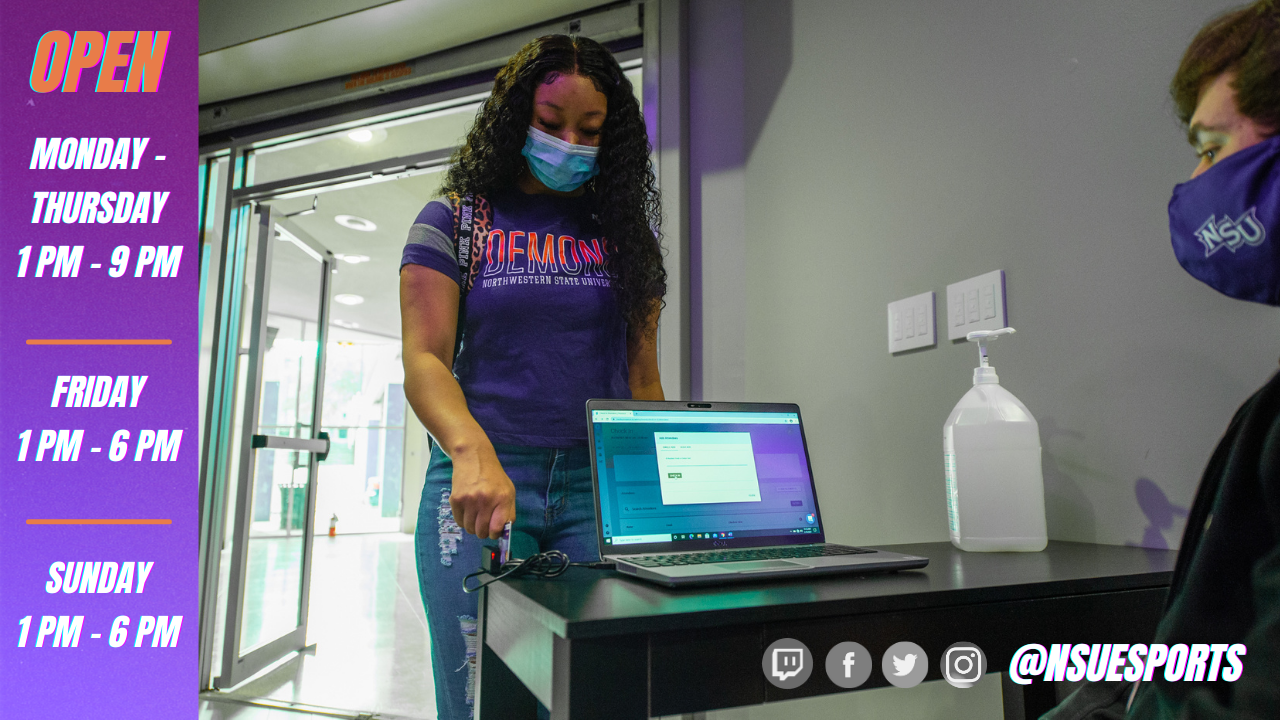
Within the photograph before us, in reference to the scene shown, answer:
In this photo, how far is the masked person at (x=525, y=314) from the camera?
899 millimetres

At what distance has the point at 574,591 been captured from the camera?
641 millimetres

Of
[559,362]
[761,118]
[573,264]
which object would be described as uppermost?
[761,118]

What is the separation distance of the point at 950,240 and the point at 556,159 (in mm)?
723

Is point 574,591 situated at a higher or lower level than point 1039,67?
lower

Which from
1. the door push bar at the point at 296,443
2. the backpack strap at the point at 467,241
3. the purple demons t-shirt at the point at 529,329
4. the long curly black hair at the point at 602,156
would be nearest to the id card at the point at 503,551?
the purple demons t-shirt at the point at 529,329

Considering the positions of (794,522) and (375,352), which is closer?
(794,522)

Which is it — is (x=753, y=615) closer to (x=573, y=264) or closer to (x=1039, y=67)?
(x=573, y=264)

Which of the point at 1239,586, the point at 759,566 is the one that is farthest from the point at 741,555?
the point at 1239,586

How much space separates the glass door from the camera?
2811 millimetres

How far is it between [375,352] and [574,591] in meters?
9.30

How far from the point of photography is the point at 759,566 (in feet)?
2.34

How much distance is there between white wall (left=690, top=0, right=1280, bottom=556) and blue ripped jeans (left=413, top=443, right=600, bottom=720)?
0.68 meters

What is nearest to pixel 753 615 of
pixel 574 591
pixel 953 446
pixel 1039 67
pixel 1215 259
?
pixel 574 591

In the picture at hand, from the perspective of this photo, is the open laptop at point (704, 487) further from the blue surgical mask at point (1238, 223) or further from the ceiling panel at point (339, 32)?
the ceiling panel at point (339, 32)
